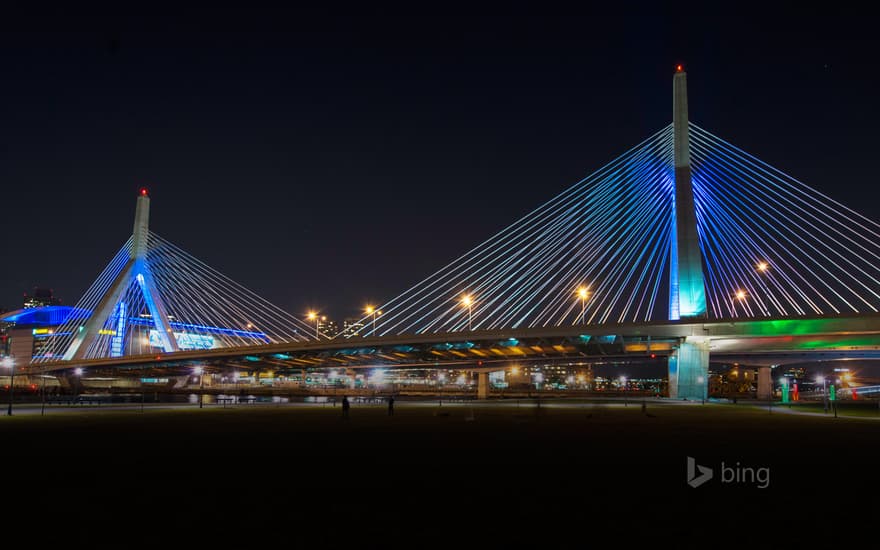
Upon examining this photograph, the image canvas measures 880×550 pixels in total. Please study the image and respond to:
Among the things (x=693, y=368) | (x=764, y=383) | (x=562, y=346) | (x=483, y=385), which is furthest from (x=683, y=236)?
(x=764, y=383)

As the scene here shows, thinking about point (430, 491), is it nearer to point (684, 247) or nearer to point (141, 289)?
point (684, 247)

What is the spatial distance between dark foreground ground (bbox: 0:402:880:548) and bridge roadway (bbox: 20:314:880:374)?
96.2ft

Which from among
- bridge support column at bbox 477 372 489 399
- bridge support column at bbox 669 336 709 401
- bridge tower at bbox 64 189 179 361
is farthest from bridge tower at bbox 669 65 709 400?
bridge tower at bbox 64 189 179 361

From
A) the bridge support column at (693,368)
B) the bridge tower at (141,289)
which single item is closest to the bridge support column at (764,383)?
the bridge support column at (693,368)

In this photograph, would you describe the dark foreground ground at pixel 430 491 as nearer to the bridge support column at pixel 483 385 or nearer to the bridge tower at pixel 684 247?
the bridge tower at pixel 684 247

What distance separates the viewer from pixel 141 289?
70312 mm

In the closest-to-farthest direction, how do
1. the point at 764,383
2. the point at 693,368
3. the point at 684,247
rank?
the point at 684,247, the point at 693,368, the point at 764,383

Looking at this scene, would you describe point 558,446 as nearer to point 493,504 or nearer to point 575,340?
point 493,504

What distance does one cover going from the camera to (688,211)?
43.7 meters

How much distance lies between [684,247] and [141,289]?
55659mm

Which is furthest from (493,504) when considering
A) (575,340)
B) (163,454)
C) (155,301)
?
(155,301)

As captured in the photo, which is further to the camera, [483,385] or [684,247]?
[483,385]

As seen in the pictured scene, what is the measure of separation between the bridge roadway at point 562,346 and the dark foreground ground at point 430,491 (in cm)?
2931

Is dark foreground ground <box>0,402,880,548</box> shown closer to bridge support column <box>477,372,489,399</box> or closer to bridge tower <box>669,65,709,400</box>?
bridge tower <box>669,65,709,400</box>
